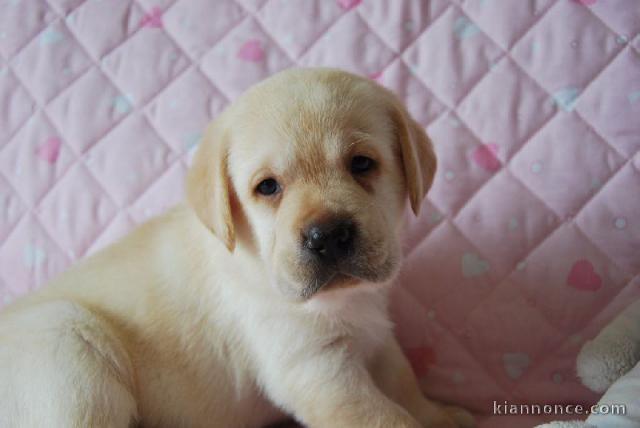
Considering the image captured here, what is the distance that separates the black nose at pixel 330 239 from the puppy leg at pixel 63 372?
0.75m

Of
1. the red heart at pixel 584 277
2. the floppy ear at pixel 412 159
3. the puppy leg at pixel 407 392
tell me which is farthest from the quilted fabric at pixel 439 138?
the floppy ear at pixel 412 159

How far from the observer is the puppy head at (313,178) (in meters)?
1.54

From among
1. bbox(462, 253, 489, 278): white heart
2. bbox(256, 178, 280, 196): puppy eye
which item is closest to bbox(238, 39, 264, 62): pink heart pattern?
bbox(256, 178, 280, 196): puppy eye

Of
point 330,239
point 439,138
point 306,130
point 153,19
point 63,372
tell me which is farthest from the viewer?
point 153,19

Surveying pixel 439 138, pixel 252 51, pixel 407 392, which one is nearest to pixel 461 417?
pixel 407 392

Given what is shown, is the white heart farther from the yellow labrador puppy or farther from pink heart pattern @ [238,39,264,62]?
pink heart pattern @ [238,39,264,62]

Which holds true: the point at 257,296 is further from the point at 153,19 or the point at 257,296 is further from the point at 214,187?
the point at 153,19

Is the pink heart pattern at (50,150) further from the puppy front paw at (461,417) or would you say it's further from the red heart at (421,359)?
the puppy front paw at (461,417)

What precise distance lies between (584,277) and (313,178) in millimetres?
1111

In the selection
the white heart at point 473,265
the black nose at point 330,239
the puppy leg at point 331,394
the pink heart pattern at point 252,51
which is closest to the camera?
the black nose at point 330,239

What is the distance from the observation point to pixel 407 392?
6.78 ft

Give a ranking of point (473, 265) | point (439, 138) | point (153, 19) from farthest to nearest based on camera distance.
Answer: point (153, 19)
point (439, 138)
point (473, 265)

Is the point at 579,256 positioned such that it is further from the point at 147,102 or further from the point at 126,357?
the point at 147,102

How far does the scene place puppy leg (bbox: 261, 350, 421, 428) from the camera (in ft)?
5.56
